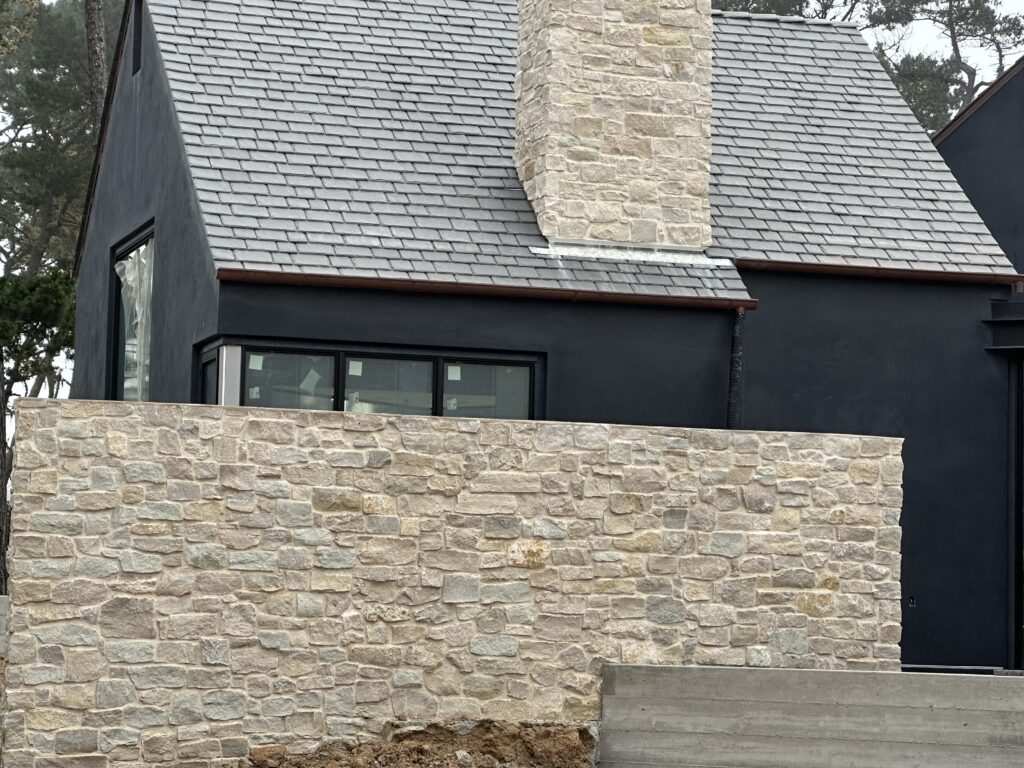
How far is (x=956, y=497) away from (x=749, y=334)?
8.43 feet

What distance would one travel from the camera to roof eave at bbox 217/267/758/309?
1343 cm

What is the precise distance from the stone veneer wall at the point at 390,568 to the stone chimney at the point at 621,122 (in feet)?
10.4

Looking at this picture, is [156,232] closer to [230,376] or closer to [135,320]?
[135,320]

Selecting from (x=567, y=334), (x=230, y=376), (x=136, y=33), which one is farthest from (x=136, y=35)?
(x=567, y=334)

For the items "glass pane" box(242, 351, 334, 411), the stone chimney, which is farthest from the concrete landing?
the stone chimney

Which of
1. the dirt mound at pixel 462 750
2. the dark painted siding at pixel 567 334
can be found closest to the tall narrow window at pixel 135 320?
the dark painted siding at pixel 567 334

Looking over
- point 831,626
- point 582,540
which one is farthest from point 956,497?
point 582,540

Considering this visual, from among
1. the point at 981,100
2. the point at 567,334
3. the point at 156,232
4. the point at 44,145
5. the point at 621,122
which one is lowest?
the point at 567,334

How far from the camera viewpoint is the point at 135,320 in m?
17.2

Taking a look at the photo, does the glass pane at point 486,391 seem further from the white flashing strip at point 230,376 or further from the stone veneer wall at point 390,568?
the stone veneer wall at point 390,568

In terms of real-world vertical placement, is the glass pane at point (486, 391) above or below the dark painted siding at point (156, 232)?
below

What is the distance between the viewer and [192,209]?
47.7 feet

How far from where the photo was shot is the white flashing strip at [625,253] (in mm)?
14594

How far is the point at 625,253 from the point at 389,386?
252 centimetres
